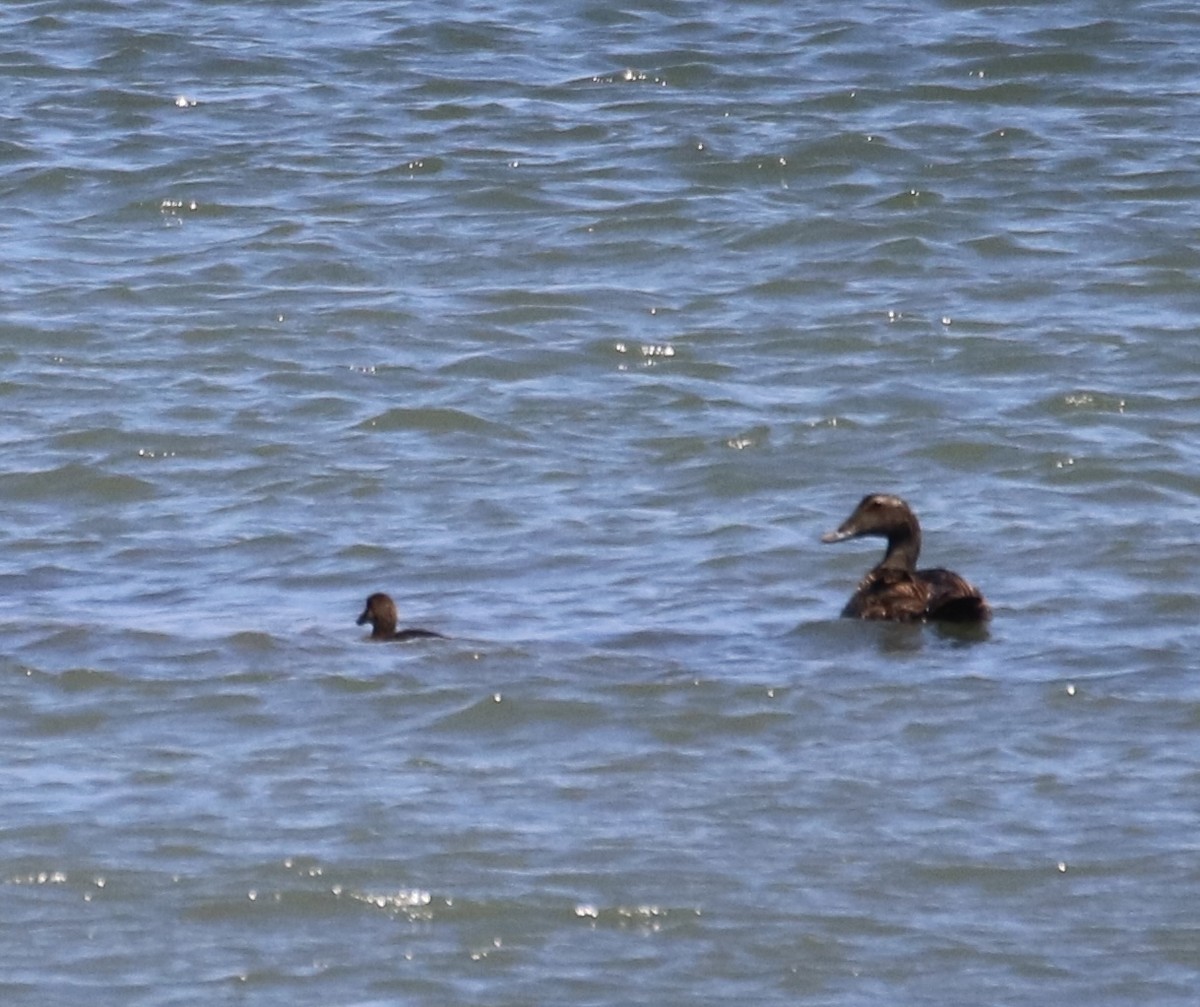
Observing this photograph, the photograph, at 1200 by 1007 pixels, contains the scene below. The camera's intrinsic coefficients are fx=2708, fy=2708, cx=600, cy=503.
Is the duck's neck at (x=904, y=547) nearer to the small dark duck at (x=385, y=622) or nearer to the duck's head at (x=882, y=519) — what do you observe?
the duck's head at (x=882, y=519)

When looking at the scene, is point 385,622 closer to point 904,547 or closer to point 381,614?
point 381,614

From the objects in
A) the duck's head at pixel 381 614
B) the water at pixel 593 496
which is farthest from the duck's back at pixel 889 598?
the duck's head at pixel 381 614

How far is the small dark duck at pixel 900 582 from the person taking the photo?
9.08 metres

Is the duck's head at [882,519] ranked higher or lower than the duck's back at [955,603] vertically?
higher

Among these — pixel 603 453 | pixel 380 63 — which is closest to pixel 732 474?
pixel 603 453

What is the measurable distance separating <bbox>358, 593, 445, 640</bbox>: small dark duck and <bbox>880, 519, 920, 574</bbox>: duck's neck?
1.76 metres

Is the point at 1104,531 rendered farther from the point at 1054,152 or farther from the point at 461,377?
the point at 1054,152

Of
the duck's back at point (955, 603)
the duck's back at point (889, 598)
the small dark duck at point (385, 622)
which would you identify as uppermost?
the small dark duck at point (385, 622)

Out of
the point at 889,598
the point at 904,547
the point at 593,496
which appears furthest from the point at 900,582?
the point at 593,496

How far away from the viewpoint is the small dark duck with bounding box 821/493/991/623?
9078 mm

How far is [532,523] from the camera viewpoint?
10.5 m

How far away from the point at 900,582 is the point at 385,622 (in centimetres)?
184

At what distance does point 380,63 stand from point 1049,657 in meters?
10.4

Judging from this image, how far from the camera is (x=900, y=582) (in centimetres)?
945
